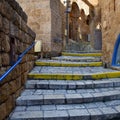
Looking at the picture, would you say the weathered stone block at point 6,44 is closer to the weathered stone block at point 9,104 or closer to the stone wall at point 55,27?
the weathered stone block at point 9,104

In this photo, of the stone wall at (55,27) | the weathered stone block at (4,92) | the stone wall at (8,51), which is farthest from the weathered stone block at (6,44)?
the stone wall at (55,27)

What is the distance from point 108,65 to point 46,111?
377cm

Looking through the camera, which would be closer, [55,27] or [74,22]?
[55,27]

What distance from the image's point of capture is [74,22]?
47.2ft

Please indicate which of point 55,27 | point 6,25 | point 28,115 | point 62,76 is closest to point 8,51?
point 6,25

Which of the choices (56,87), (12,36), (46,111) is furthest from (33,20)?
(46,111)

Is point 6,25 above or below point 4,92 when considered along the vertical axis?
above

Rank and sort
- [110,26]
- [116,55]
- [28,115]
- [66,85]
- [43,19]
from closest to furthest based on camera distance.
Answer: [28,115] < [66,85] < [116,55] < [110,26] < [43,19]

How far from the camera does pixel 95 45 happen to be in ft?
47.3

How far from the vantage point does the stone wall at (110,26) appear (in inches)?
219

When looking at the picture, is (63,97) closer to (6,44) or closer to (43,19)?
(6,44)

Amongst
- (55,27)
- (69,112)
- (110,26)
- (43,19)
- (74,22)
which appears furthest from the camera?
(74,22)

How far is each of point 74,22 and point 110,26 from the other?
8460 millimetres

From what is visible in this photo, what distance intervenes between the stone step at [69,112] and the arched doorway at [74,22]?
37.0 ft
